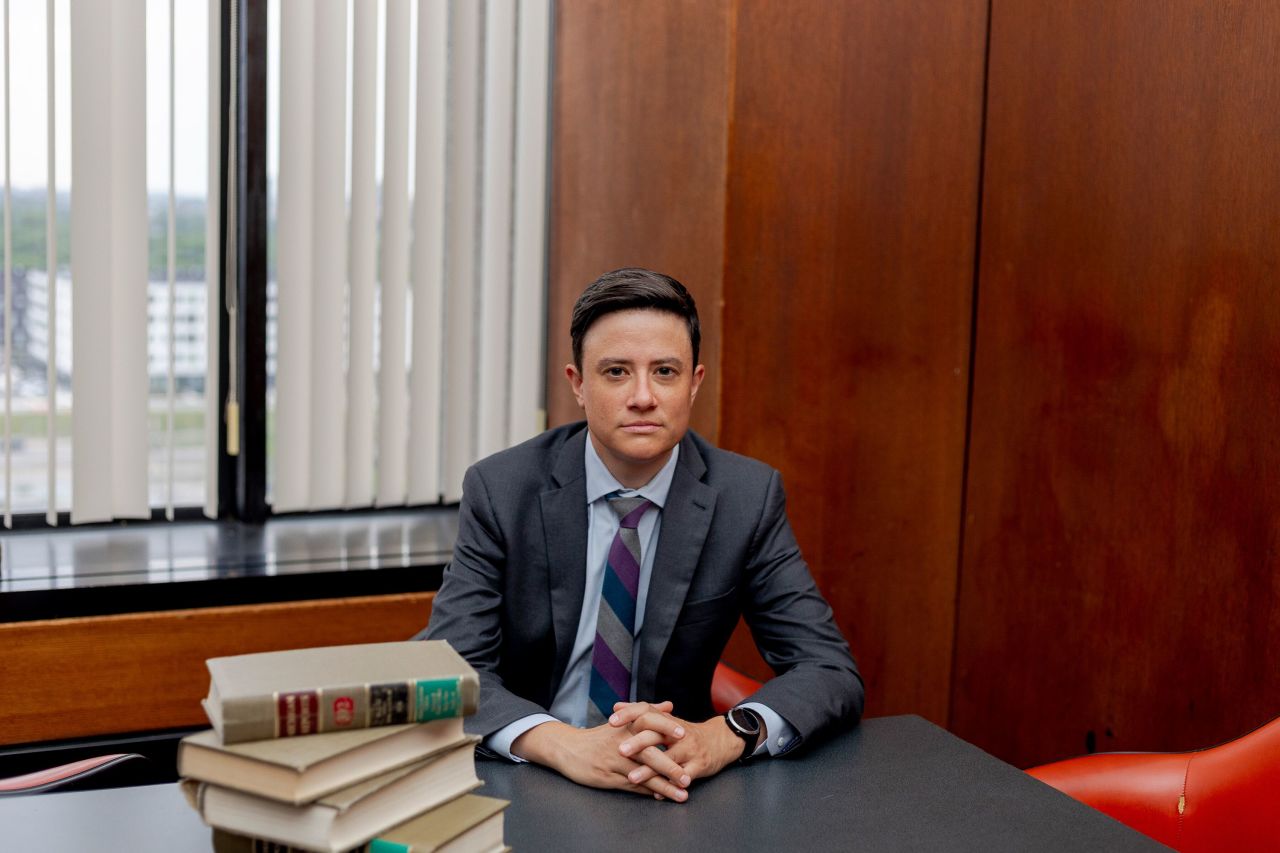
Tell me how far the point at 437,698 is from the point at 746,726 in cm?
64

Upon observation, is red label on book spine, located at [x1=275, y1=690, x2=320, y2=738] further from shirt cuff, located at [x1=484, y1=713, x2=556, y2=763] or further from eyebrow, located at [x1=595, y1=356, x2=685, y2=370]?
eyebrow, located at [x1=595, y1=356, x2=685, y2=370]

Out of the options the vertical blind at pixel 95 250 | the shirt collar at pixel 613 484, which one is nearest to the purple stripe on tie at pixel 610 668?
the shirt collar at pixel 613 484

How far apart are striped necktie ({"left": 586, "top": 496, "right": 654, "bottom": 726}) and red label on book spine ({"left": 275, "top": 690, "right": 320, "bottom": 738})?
996 millimetres

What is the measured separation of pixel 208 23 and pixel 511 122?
893mm

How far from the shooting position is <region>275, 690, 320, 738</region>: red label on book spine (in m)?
1.22

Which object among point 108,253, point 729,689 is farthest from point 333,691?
point 108,253

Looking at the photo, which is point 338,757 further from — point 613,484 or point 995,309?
point 995,309

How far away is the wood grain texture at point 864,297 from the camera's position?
298 cm

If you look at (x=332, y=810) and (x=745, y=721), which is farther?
(x=745, y=721)

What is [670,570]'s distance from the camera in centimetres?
220

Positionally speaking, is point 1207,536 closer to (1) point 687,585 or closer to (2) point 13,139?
(1) point 687,585

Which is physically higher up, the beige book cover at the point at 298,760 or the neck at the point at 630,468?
the neck at the point at 630,468

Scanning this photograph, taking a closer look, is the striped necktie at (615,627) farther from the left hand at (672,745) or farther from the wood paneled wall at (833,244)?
the wood paneled wall at (833,244)

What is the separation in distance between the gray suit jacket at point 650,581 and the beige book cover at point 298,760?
0.85m
